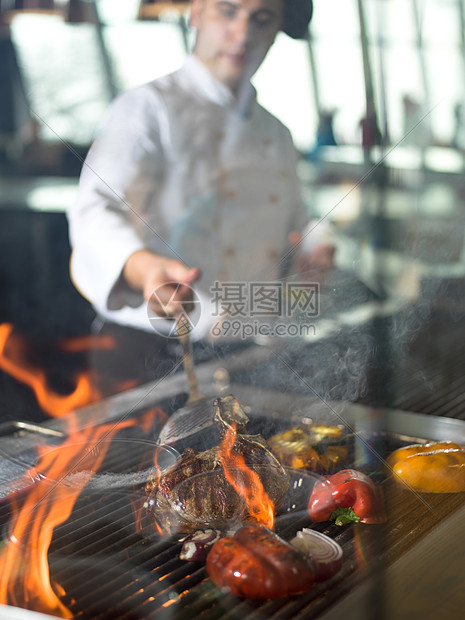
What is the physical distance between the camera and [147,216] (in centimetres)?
124

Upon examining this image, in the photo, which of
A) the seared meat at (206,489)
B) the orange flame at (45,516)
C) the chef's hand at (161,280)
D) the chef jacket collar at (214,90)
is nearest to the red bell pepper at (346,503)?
the seared meat at (206,489)

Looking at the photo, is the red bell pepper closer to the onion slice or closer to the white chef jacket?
the onion slice

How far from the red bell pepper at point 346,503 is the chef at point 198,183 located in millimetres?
428

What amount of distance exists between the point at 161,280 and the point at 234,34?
17.1 inches

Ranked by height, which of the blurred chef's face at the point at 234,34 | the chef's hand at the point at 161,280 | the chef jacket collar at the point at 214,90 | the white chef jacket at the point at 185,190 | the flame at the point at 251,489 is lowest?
the flame at the point at 251,489

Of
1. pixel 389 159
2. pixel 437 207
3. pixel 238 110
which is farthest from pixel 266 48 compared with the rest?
pixel 437 207

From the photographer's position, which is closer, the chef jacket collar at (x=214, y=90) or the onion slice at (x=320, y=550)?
the onion slice at (x=320, y=550)

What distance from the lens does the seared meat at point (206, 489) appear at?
2.37ft

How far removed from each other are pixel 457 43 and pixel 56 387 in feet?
4.19

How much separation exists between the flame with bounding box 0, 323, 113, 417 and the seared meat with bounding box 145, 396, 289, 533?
409 millimetres

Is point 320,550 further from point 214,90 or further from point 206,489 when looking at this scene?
point 214,90

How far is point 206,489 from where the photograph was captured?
2.39 ft

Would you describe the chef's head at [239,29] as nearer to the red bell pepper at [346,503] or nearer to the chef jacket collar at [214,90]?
the chef jacket collar at [214,90]

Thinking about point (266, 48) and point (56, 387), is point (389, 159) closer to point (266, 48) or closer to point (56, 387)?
point (266, 48)
